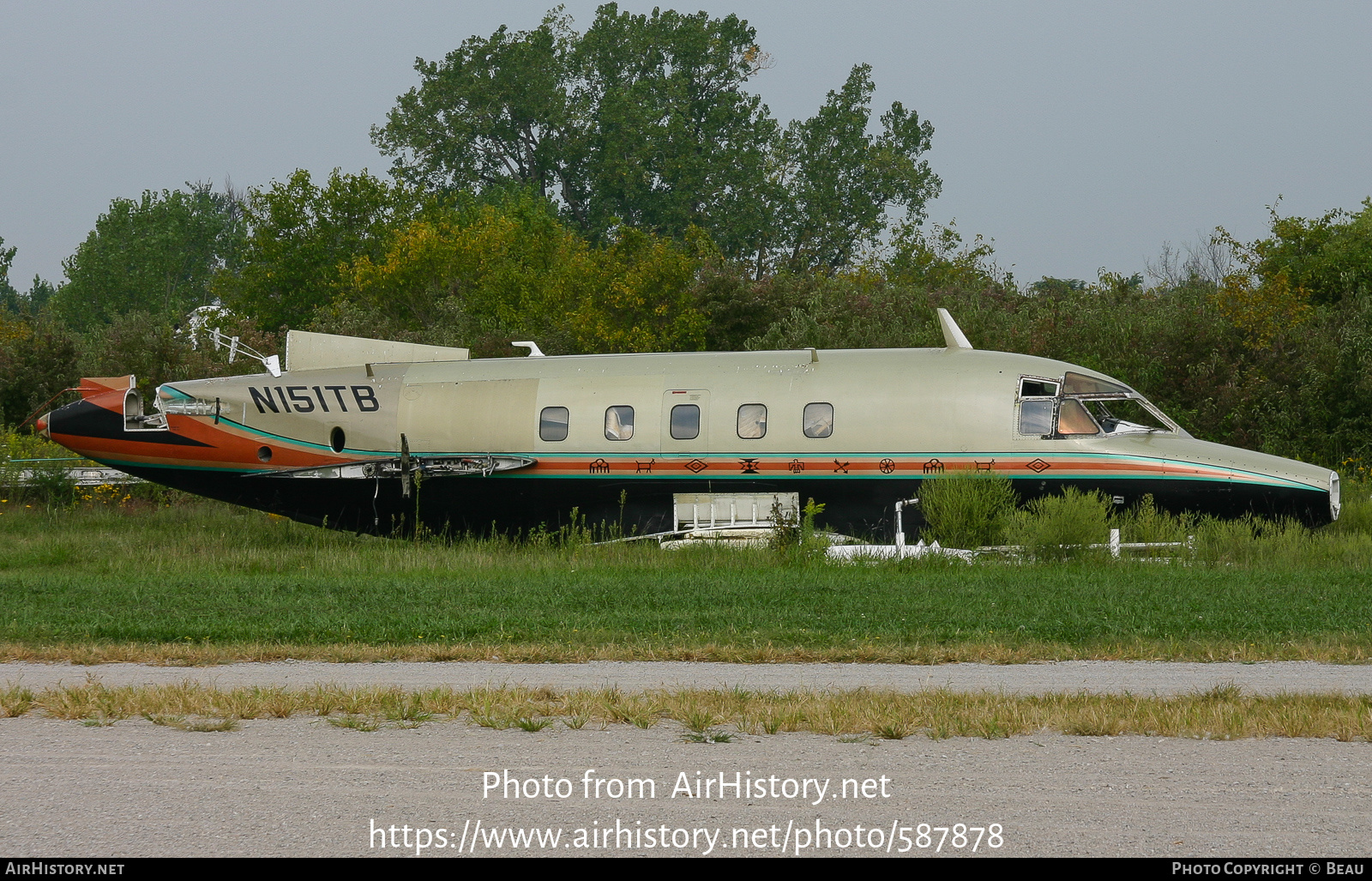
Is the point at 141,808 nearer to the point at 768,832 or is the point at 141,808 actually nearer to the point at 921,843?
the point at 768,832

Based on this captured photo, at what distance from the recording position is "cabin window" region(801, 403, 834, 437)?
1962 cm

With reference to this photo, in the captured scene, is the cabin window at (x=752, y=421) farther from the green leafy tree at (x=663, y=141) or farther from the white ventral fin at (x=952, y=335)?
the green leafy tree at (x=663, y=141)

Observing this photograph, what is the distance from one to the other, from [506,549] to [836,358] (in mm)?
5891

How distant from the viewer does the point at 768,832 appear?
237 inches

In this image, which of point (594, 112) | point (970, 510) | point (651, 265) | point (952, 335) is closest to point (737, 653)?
point (970, 510)

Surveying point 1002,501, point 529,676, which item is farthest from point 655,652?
point 1002,501

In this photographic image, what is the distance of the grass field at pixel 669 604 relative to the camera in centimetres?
1129

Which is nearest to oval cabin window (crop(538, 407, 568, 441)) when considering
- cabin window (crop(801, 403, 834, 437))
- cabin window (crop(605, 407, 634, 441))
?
cabin window (crop(605, 407, 634, 441))

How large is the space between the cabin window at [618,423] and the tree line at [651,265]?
47.2ft

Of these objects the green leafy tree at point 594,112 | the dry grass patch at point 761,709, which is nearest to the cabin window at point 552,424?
the dry grass patch at point 761,709

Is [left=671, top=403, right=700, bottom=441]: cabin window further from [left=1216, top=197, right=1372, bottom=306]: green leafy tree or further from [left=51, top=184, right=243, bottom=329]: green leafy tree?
[left=51, top=184, right=243, bottom=329]: green leafy tree

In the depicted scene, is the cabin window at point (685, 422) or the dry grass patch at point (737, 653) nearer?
the dry grass patch at point (737, 653)

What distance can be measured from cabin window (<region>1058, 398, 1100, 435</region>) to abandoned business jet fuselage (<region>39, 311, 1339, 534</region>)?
1.6 inches

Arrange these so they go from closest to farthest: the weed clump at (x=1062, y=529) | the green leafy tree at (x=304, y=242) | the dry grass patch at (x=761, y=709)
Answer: the dry grass patch at (x=761, y=709) < the weed clump at (x=1062, y=529) < the green leafy tree at (x=304, y=242)
